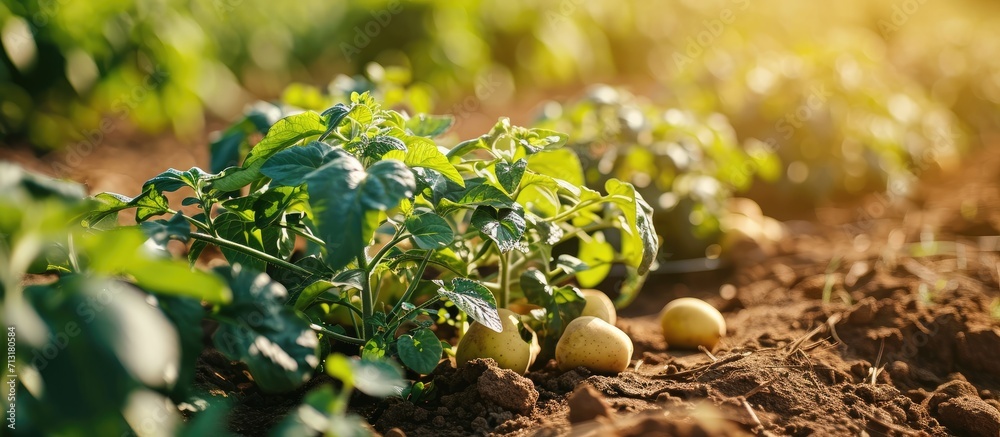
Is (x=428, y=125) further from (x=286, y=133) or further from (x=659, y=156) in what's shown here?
(x=659, y=156)

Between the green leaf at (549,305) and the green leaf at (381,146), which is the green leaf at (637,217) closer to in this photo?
the green leaf at (549,305)

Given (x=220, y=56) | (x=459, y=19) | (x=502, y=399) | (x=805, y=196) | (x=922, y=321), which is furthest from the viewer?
(x=459, y=19)

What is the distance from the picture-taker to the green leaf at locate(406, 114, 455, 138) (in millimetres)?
2299

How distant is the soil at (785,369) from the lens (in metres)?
1.85

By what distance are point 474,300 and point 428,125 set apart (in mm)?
704

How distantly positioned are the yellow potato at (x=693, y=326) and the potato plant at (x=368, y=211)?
0.39m

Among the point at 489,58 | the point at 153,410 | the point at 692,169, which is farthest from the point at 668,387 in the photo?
the point at 489,58

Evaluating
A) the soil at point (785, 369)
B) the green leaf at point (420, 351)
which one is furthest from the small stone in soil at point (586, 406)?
the green leaf at point (420, 351)

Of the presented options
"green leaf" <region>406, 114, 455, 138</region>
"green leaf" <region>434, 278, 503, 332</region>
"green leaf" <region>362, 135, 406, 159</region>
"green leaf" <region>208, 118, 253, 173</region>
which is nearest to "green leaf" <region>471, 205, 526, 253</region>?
"green leaf" <region>434, 278, 503, 332</region>

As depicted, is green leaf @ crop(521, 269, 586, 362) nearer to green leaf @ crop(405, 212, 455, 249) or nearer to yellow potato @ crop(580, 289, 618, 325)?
yellow potato @ crop(580, 289, 618, 325)

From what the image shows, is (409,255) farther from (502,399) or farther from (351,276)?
(502,399)

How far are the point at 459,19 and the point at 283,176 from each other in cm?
536

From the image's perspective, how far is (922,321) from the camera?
2.54 metres

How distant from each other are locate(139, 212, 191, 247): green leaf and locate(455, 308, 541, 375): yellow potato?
32.9 inches
